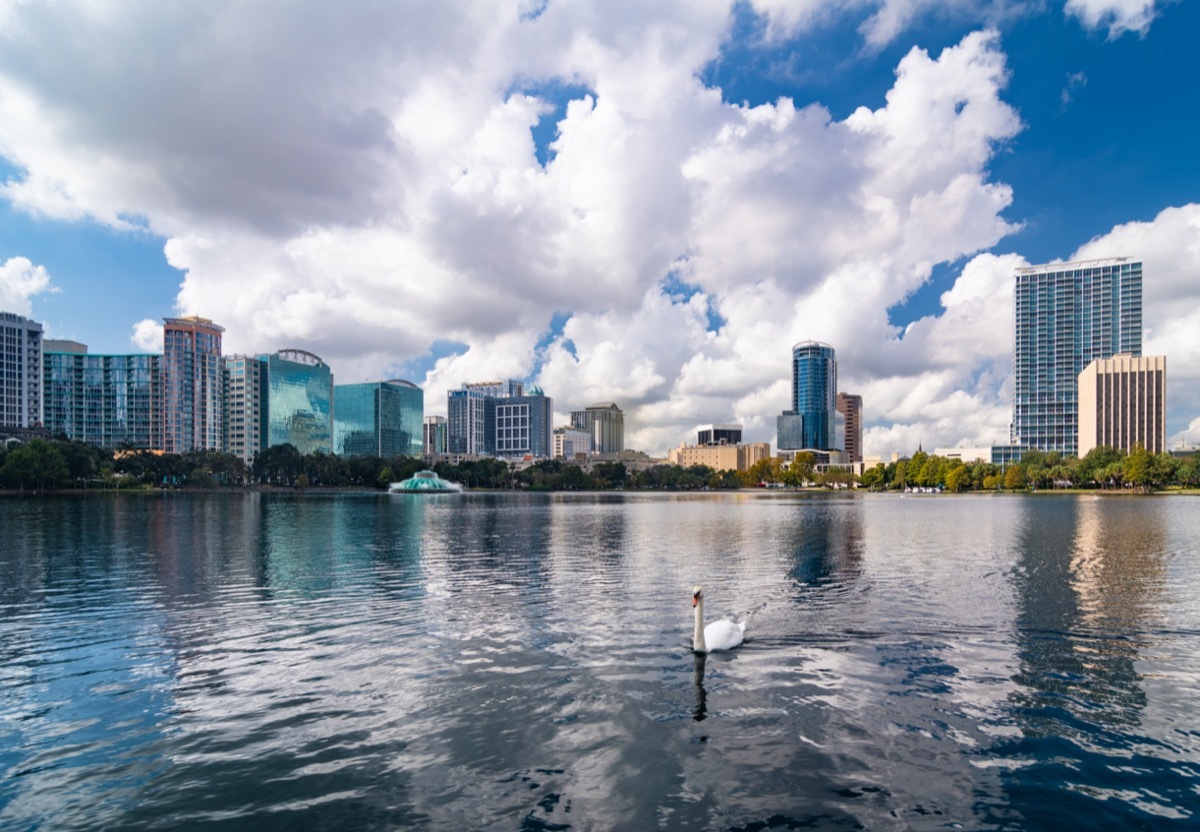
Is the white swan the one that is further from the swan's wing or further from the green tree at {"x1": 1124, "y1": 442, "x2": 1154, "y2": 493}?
the green tree at {"x1": 1124, "y1": 442, "x2": 1154, "y2": 493}

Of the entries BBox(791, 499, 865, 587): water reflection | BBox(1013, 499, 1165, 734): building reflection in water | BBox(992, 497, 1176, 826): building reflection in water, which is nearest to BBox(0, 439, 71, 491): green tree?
BBox(791, 499, 865, 587): water reflection

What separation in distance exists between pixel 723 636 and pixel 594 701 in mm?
6856

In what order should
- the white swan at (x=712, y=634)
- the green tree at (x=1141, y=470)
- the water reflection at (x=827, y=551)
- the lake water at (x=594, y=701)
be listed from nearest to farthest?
the lake water at (x=594, y=701)
the white swan at (x=712, y=634)
the water reflection at (x=827, y=551)
the green tree at (x=1141, y=470)

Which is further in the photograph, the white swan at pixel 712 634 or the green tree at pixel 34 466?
the green tree at pixel 34 466

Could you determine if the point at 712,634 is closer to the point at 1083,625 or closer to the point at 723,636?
the point at 723,636

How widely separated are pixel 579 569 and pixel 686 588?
9363mm

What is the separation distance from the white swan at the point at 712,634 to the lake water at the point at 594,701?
18.7 inches

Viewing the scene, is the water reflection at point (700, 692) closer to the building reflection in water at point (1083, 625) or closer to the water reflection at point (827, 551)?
the building reflection in water at point (1083, 625)

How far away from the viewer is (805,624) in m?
27.3

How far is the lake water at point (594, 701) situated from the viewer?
42.7 ft

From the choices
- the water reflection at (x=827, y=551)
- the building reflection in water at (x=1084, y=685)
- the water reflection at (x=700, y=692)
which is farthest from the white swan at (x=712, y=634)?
the water reflection at (x=827, y=551)

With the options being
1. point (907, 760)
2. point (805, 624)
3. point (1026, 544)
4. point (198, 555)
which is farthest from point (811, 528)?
point (907, 760)

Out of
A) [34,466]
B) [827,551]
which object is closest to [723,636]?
[827,551]

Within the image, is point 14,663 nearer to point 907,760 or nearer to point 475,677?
point 475,677
